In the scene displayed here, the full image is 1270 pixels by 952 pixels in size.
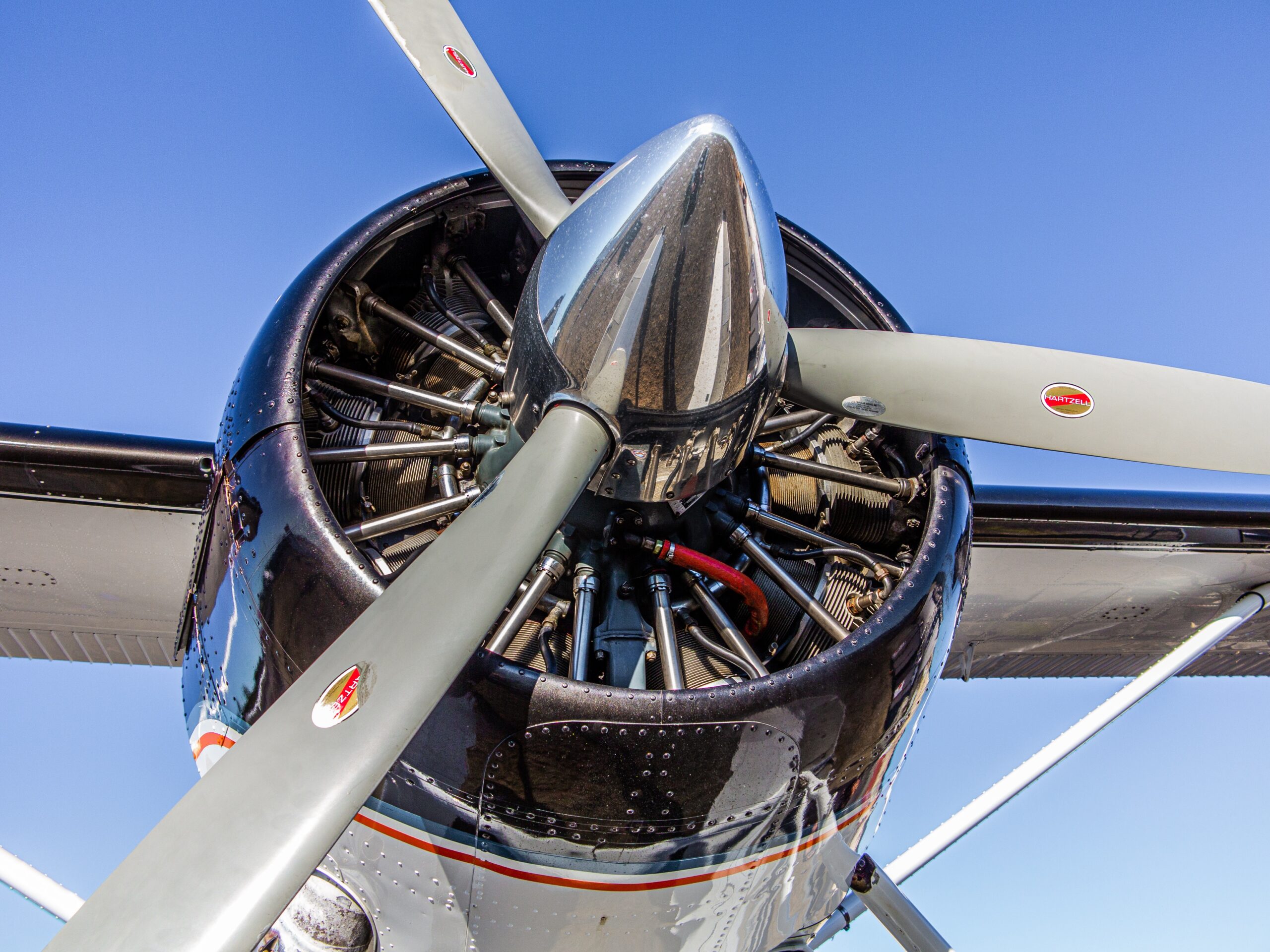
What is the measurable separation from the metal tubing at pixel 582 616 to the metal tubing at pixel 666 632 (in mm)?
288

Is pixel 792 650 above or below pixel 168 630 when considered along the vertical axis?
above

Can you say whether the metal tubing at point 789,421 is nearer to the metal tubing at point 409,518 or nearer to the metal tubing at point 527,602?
the metal tubing at point 527,602

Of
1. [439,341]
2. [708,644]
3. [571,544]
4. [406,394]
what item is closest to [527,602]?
[571,544]

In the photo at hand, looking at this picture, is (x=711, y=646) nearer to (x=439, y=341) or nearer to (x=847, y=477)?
(x=847, y=477)

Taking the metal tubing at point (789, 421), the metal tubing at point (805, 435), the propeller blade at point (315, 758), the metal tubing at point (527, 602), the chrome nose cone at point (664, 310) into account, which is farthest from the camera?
the metal tubing at point (805, 435)

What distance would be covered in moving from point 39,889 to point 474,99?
5251 mm

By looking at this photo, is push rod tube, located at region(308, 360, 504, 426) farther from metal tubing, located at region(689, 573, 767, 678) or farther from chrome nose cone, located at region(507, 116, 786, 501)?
metal tubing, located at region(689, 573, 767, 678)

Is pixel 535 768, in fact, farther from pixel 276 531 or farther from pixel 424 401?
pixel 424 401

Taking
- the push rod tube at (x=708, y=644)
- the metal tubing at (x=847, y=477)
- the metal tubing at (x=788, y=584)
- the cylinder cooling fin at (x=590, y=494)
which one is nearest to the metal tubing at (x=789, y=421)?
the cylinder cooling fin at (x=590, y=494)

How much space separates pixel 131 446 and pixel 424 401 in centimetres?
227

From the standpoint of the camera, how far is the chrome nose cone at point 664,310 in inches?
149

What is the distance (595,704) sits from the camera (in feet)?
12.5

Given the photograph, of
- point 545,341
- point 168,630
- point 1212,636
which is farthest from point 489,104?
point 1212,636

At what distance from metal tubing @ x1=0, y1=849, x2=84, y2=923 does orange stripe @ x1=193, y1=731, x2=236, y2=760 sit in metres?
1.84
